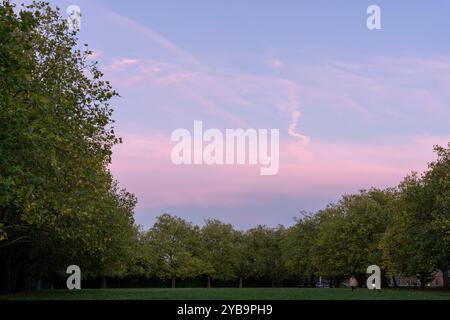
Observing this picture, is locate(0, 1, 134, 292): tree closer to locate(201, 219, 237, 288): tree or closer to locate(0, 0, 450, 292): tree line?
locate(0, 0, 450, 292): tree line

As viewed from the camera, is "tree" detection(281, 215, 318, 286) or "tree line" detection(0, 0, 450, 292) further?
"tree" detection(281, 215, 318, 286)

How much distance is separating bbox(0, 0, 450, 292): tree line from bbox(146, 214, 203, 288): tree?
0.27 metres

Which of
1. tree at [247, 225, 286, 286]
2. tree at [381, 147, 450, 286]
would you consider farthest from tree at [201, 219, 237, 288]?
tree at [381, 147, 450, 286]

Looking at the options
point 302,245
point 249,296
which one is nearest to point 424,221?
point 249,296

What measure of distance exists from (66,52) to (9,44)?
11.4 meters

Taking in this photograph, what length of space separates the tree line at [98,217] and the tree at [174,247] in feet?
0.89

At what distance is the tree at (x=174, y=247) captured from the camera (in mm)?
131875

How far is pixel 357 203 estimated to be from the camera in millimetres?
96188

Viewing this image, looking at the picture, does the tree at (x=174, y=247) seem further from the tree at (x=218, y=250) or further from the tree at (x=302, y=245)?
the tree at (x=302, y=245)

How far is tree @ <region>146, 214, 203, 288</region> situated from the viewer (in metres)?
132

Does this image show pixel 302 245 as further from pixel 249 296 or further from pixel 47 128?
pixel 47 128

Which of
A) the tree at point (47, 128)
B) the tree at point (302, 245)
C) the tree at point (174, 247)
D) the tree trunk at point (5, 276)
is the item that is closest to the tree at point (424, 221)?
the tree at point (47, 128)

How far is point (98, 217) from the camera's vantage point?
3744 cm
